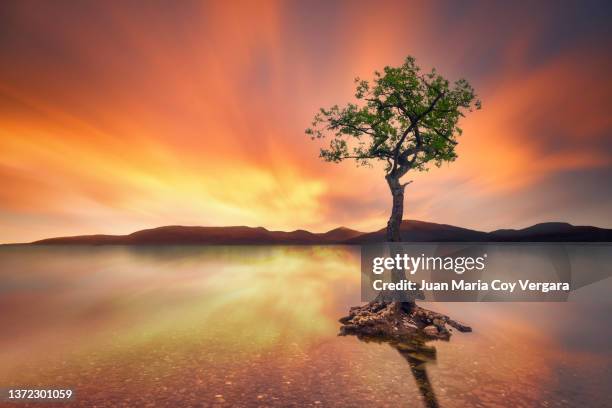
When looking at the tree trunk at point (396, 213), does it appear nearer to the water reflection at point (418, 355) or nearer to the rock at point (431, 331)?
the rock at point (431, 331)

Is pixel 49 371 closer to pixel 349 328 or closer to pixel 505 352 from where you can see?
pixel 349 328

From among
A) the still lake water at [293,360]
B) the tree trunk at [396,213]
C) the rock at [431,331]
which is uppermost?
the tree trunk at [396,213]

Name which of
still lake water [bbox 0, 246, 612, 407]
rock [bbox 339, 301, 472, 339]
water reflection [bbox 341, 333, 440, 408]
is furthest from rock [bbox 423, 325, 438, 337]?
still lake water [bbox 0, 246, 612, 407]

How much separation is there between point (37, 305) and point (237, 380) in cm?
4048

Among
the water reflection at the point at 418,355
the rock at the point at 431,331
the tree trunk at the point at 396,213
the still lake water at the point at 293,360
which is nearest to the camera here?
the still lake water at the point at 293,360

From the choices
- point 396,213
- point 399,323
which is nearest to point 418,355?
point 399,323

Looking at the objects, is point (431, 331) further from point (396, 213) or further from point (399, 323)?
point (396, 213)

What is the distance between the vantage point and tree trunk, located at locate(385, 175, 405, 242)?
2812 cm

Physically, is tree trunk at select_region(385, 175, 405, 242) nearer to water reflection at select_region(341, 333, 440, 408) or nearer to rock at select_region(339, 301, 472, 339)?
rock at select_region(339, 301, 472, 339)

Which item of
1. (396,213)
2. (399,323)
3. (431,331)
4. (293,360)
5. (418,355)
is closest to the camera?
(293,360)

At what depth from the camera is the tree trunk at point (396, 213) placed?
28.1 metres

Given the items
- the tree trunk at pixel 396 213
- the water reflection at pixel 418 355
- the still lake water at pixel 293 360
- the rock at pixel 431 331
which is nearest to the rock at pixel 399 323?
the rock at pixel 431 331

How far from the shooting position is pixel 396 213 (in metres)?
28.3

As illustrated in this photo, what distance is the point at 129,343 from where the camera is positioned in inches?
926
